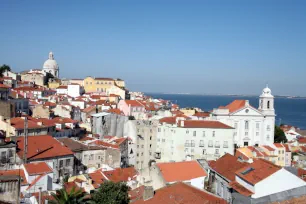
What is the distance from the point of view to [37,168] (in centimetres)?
2786

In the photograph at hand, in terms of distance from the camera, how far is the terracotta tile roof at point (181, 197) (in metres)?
18.3

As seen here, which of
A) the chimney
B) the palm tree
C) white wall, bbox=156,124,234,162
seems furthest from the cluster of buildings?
the palm tree

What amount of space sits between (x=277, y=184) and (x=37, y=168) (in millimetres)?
17909

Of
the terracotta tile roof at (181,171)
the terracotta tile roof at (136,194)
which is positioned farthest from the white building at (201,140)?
the terracotta tile roof at (136,194)

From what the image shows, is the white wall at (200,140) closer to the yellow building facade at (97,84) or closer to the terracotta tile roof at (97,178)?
the terracotta tile roof at (97,178)

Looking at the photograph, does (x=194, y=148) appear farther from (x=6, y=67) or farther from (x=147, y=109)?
(x=6, y=67)

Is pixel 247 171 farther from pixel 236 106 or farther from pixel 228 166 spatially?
pixel 236 106

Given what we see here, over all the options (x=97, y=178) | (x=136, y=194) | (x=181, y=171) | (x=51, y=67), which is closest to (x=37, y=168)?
(x=97, y=178)

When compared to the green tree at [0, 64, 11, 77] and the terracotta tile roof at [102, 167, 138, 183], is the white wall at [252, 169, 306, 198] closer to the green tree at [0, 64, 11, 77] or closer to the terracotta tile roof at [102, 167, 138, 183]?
the terracotta tile roof at [102, 167, 138, 183]

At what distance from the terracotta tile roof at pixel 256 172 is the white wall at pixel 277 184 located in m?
0.25

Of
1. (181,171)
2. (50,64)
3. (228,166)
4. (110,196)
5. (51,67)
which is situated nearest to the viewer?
(110,196)

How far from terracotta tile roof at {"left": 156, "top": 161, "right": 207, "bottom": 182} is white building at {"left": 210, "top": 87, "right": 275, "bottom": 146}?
22.8 m

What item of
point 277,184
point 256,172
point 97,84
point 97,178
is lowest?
point 97,178

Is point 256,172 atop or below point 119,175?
atop
